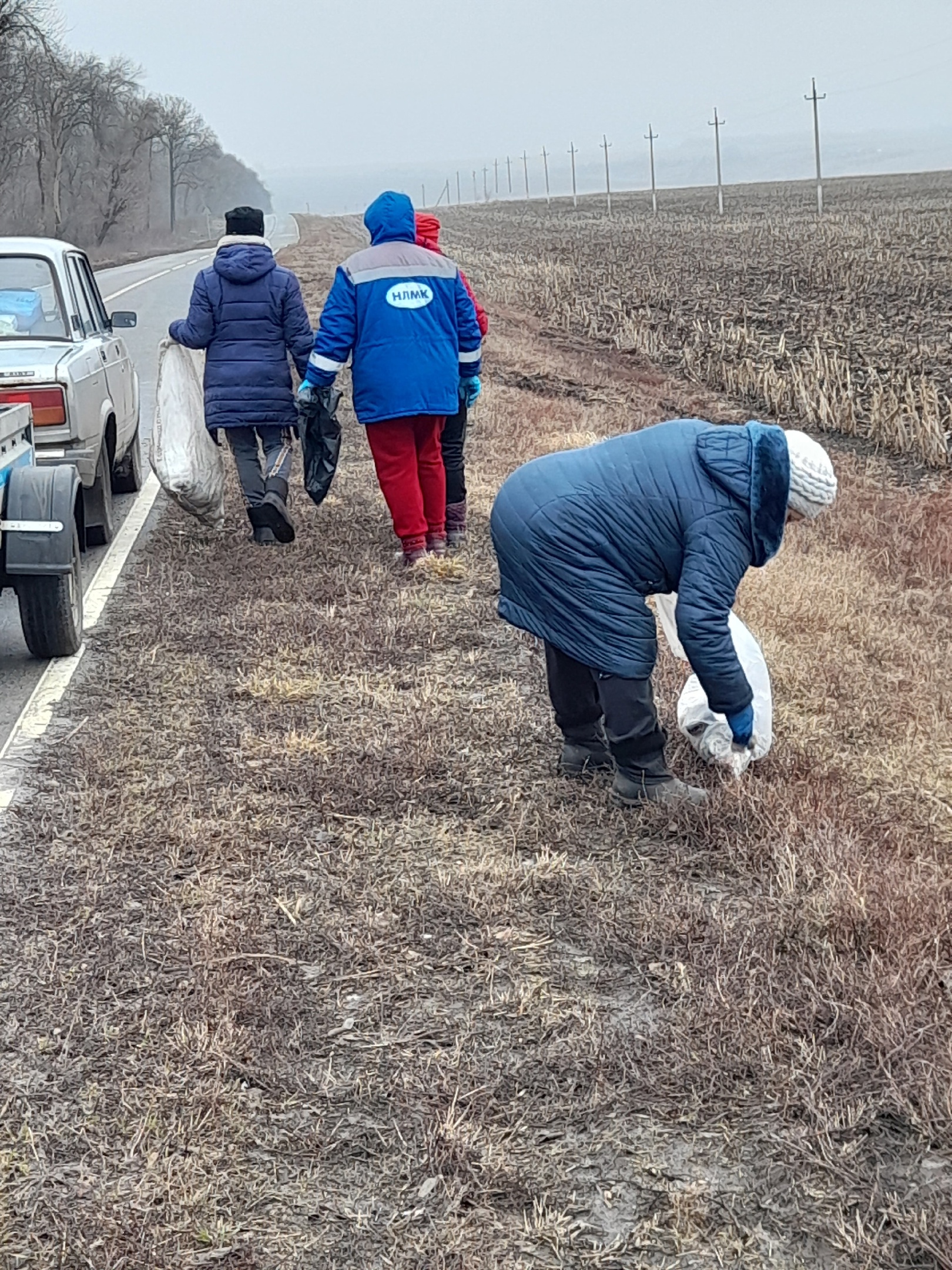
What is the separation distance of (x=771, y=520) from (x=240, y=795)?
1.97m

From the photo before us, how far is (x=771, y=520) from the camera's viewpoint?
418 cm

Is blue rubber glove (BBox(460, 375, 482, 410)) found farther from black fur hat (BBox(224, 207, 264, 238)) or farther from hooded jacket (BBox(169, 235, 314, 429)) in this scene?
black fur hat (BBox(224, 207, 264, 238))

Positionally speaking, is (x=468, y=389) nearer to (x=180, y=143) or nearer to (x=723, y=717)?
(x=723, y=717)

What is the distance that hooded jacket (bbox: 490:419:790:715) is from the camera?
418cm

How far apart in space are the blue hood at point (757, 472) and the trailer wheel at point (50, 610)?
3.02 m

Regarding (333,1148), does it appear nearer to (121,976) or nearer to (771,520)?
(121,976)

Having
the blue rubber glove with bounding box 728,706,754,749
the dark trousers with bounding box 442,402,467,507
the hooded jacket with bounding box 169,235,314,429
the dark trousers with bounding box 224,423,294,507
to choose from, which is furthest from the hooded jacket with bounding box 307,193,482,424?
the blue rubber glove with bounding box 728,706,754,749

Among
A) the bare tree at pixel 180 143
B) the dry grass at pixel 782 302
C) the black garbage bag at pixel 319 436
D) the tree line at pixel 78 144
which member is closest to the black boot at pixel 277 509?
the black garbage bag at pixel 319 436

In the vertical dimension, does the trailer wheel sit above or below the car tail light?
below

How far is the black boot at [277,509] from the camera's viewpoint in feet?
25.8

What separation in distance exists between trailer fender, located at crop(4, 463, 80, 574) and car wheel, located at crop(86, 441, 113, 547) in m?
1.85

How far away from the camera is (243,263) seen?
772 cm

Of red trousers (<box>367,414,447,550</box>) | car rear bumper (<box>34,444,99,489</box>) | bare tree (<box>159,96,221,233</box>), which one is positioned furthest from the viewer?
bare tree (<box>159,96,221,233</box>)

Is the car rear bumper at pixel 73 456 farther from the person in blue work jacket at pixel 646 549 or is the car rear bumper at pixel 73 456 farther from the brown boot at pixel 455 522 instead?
the person in blue work jacket at pixel 646 549
